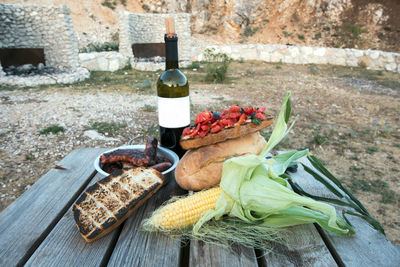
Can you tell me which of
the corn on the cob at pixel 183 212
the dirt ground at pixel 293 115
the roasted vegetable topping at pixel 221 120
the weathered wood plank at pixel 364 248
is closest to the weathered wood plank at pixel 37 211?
the corn on the cob at pixel 183 212

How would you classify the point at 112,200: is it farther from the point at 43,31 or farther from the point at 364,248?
the point at 43,31

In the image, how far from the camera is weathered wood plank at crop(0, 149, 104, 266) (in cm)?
98

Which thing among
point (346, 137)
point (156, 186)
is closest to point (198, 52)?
point (346, 137)

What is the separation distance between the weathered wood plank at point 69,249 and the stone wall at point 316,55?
1416 centimetres

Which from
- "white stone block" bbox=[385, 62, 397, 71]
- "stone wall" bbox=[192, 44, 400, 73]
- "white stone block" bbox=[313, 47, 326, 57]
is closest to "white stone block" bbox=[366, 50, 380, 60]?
"stone wall" bbox=[192, 44, 400, 73]

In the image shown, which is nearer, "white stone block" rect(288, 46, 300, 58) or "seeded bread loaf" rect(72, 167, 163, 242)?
"seeded bread loaf" rect(72, 167, 163, 242)

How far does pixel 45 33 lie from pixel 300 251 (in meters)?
12.6

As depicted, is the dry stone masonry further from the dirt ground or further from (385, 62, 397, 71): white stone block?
(385, 62, 397, 71): white stone block

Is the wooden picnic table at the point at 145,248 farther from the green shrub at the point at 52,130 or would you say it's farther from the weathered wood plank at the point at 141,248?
the green shrub at the point at 52,130

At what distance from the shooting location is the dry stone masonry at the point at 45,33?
1000 cm

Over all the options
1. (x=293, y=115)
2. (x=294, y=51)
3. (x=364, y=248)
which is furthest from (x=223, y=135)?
(x=294, y=51)

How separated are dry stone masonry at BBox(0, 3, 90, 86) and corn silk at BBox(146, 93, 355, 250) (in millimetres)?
9807

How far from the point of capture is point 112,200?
3.58 ft

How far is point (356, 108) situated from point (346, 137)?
2393 mm
